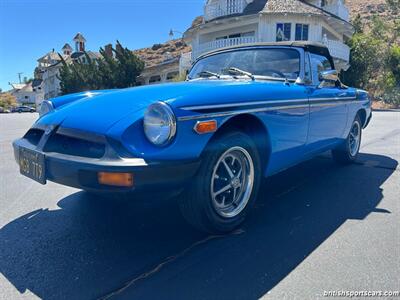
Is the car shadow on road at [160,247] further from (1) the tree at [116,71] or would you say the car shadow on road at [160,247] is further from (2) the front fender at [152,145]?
(1) the tree at [116,71]

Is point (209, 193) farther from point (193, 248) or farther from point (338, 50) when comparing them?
point (338, 50)

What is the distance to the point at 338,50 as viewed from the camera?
22438 mm

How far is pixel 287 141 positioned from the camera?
316 cm

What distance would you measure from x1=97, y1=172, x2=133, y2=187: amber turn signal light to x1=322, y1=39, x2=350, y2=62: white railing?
22.1 meters

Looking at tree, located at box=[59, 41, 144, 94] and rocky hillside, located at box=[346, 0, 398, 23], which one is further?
rocky hillside, located at box=[346, 0, 398, 23]

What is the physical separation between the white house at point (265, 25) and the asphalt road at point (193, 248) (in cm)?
1844

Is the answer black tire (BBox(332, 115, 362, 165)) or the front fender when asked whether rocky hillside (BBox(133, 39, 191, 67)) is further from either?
the front fender

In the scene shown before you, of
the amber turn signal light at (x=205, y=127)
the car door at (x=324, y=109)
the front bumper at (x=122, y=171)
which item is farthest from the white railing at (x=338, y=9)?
the front bumper at (x=122, y=171)

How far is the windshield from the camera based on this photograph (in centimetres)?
362

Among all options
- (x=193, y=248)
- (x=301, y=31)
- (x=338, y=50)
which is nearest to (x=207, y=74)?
(x=193, y=248)

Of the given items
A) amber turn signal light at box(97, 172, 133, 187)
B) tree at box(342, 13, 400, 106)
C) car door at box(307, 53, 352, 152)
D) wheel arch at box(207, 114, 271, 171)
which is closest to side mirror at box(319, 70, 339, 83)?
car door at box(307, 53, 352, 152)

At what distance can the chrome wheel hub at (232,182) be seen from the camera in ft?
8.78

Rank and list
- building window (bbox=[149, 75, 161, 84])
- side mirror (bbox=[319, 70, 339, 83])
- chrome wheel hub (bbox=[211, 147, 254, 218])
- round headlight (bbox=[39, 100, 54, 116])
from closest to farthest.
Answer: chrome wheel hub (bbox=[211, 147, 254, 218]), round headlight (bbox=[39, 100, 54, 116]), side mirror (bbox=[319, 70, 339, 83]), building window (bbox=[149, 75, 161, 84])

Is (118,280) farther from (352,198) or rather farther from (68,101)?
(352,198)
